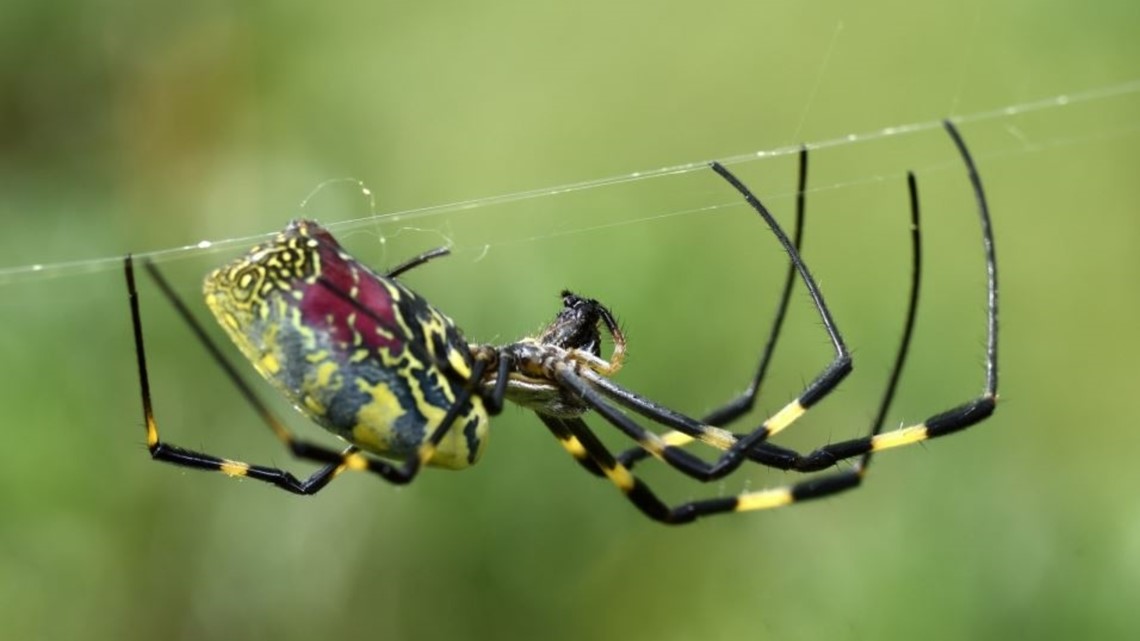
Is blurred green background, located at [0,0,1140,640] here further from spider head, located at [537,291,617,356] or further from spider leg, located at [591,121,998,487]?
spider leg, located at [591,121,998,487]

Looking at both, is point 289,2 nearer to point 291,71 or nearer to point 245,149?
point 291,71

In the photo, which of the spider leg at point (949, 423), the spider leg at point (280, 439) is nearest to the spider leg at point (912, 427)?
the spider leg at point (949, 423)

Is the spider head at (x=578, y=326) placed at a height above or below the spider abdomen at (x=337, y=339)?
below

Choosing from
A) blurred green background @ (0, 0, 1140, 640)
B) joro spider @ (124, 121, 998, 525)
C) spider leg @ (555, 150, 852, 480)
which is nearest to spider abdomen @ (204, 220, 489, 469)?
joro spider @ (124, 121, 998, 525)

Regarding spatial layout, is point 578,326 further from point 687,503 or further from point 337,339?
point 337,339

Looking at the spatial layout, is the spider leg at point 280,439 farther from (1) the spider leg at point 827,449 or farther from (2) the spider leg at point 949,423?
(2) the spider leg at point 949,423

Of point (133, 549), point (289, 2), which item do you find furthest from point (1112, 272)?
point (289, 2)

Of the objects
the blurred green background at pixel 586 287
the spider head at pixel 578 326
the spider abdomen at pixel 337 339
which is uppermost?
the spider abdomen at pixel 337 339
